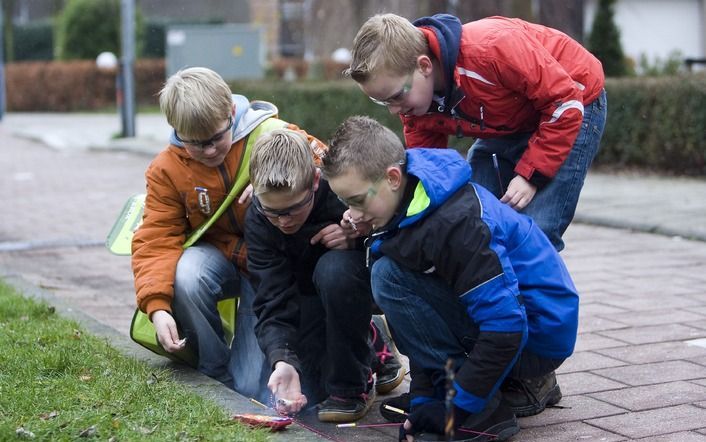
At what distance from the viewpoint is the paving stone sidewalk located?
3436 mm

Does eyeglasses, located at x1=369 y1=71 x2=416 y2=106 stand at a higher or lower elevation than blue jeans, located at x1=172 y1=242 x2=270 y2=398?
higher

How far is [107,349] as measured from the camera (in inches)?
160

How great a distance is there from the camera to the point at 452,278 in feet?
10.1

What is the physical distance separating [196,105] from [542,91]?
1173mm

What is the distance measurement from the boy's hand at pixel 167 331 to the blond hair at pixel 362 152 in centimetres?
90

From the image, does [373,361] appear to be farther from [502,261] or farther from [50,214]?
[50,214]

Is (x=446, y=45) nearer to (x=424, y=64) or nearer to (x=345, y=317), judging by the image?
(x=424, y=64)

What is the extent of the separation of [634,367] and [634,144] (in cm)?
697

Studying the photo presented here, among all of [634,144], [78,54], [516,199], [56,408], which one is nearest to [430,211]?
[516,199]

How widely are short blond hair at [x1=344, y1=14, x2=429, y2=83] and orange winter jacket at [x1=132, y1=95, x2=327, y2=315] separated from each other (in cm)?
45

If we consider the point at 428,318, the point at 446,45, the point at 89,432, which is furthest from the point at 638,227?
the point at 89,432

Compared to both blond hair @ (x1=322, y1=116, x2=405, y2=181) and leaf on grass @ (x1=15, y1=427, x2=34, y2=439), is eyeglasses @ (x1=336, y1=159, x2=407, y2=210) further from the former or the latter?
leaf on grass @ (x1=15, y1=427, x2=34, y2=439)

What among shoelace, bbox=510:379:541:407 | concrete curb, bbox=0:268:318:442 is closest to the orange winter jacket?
concrete curb, bbox=0:268:318:442

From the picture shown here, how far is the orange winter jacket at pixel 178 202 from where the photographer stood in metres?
3.88
